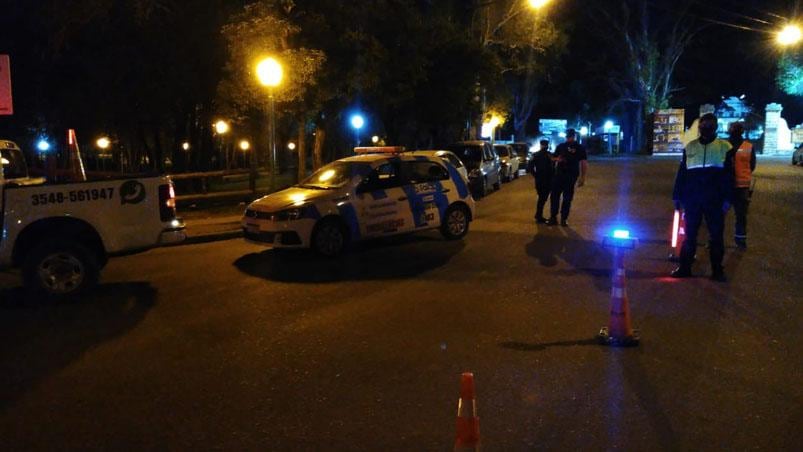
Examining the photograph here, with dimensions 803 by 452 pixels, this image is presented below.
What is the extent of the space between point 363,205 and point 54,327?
5.37 meters

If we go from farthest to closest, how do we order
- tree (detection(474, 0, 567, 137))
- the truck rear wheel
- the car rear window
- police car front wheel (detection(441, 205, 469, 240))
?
1. tree (detection(474, 0, 567, 137))
2. the car rear window
3. police car front wheel (detection(441, 205, 469, 240))
4. the truck rear wheel

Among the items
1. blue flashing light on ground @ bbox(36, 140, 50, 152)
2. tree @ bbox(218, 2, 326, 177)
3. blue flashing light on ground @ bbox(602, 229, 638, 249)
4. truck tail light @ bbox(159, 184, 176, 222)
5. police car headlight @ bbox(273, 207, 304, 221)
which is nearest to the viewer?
blue flashing light on ground @ bbox(602, 229, 638, 249)

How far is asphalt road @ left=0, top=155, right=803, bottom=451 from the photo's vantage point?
4824 mm

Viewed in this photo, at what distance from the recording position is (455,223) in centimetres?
1314

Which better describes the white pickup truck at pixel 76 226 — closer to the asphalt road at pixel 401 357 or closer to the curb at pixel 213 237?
the asphalt road at pixel 401 357

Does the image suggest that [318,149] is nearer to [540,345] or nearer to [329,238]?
[329,238]

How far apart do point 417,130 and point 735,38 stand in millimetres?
38598

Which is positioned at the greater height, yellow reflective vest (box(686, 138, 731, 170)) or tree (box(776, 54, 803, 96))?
tree (box(776, 54, 803, 96))

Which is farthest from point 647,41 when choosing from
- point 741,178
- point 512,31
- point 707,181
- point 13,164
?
point 13,164

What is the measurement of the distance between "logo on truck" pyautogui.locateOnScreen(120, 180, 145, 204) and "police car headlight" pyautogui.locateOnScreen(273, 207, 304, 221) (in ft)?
7.94

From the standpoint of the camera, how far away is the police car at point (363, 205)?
11.2 meters

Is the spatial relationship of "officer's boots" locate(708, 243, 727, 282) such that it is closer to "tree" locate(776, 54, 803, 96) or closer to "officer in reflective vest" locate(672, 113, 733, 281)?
"officer in reflective vest" locate(672, 113, 733, 281)

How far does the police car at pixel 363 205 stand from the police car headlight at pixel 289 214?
0.01m

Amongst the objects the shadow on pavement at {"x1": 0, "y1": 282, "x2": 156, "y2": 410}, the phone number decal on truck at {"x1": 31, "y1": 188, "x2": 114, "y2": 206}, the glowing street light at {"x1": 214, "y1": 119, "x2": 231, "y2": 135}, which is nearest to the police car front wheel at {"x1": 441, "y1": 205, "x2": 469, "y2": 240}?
the shadow on pavement at {"x1": 0, "y1": 282, "x2": 156, "y2": 410}
